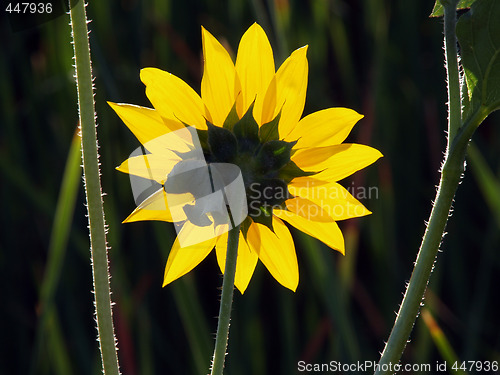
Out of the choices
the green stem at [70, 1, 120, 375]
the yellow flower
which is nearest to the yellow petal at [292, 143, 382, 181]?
the yellow flower

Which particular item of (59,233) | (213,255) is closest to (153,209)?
(59,233)

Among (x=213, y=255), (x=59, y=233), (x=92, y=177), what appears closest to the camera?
(x=92, y=177)

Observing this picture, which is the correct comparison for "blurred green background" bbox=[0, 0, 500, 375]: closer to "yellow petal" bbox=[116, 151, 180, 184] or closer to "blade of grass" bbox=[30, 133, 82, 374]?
"blade of grass" bbox=[30, 133, 82, 374]

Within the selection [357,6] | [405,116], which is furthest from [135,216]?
[357,6]

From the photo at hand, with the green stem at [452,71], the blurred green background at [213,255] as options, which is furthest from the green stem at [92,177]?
the blurred green background at [213,255]

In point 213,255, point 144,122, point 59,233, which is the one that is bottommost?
point 213,255

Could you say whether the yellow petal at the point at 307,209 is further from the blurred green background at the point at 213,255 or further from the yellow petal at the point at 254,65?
the blurred green background at the point at 213,255

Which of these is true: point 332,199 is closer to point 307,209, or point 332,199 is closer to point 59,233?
point 307,209
